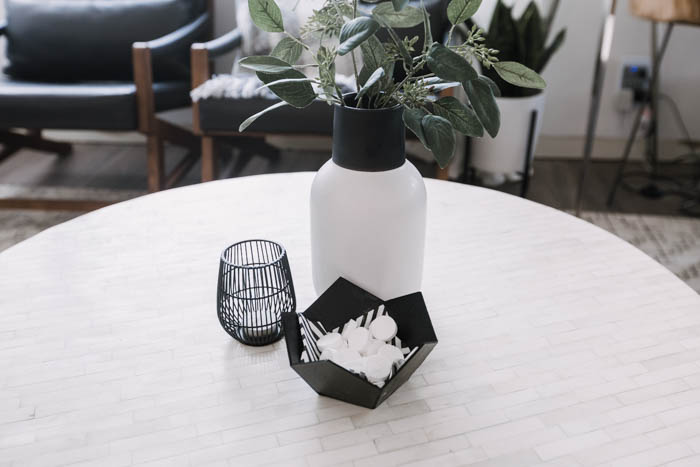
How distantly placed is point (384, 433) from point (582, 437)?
20 centimetres

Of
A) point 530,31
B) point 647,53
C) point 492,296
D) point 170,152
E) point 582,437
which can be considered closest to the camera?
point 582,437

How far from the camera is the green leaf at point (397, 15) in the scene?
0.68 metres

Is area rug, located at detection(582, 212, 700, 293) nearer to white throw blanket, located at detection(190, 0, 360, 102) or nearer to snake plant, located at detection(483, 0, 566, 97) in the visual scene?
snake plant, located at detection(483, 0, 566, 97)

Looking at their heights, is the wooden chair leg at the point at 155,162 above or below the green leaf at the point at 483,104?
below

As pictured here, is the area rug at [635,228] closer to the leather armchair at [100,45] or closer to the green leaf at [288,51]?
the leather armchair at [100,45]

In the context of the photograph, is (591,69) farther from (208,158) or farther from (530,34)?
(208,158)

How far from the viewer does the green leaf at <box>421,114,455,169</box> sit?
693 mm

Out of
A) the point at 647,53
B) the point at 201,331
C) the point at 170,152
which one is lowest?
the point at 170,152

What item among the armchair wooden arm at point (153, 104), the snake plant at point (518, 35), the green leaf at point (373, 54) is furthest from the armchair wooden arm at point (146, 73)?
the green leaf at point (373, 54)

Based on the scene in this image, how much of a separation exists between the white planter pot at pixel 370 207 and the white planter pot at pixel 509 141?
1.45 metres

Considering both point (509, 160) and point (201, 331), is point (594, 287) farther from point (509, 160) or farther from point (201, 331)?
point (509, 160)

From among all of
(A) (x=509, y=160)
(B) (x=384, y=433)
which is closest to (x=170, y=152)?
(A) (x=509, y=160)

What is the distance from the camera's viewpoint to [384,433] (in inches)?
26.9

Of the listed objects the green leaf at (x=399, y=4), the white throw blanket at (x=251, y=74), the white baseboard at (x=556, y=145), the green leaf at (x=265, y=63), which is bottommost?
the white baseboard at (x=556, y=145)
